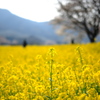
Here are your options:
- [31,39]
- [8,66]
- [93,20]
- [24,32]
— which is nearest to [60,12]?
[93,20]

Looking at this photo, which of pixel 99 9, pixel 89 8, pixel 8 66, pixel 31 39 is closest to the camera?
pixel 8 66

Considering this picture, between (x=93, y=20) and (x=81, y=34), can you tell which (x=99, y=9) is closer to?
(x=93, y=20)

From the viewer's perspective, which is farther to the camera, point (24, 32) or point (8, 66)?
point (24, 32)

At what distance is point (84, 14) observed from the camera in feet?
94.6

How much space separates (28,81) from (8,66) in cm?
106

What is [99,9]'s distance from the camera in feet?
82.3

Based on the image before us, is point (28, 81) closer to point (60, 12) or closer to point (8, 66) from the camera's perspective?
point (8, 66)

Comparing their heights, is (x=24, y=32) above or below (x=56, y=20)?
above

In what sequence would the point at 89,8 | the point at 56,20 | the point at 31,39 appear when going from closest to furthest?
the point at 89,8 < the point at 56,20 < the point at 31,39

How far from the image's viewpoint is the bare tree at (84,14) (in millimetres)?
26453

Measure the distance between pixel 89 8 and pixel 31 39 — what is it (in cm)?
11376

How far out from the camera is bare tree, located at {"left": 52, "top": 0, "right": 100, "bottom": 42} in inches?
1041

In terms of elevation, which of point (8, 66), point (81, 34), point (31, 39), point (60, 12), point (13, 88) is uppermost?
point (31, 39)

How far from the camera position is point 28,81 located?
536cm
